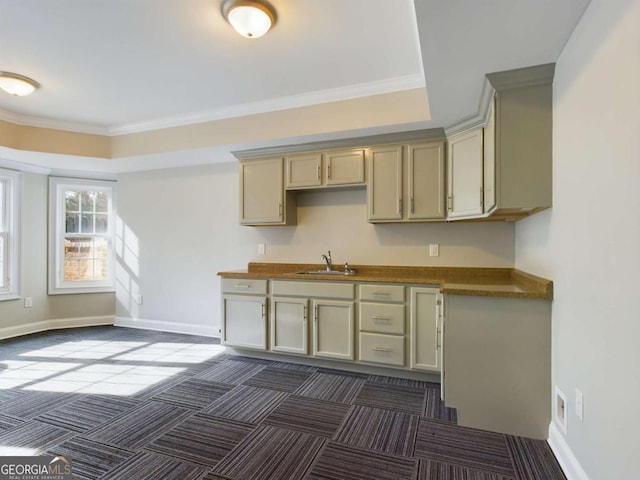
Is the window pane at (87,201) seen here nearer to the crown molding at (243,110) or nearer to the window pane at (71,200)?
the window pane at (71,200)

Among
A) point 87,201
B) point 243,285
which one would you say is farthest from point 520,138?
point 87,201

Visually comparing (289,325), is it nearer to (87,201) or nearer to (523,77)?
(523,77)

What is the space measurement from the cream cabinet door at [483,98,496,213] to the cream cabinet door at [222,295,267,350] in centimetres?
224

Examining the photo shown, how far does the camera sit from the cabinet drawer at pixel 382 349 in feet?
9.70

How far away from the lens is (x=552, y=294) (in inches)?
77.4

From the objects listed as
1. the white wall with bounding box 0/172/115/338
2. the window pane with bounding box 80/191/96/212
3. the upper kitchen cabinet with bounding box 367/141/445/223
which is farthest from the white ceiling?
the window pane with bounding box 80/191/96/212

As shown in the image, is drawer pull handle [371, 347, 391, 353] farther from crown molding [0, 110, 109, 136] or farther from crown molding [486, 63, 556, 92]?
crown molding [0, 110, 109, 136]

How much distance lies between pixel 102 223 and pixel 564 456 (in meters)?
5.67

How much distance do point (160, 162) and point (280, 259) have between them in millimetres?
2002

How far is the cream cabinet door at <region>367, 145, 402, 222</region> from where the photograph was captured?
3.21 meters

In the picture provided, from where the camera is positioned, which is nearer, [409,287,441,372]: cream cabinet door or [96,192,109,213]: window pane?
[409,287,441,372]: cream cabinet door

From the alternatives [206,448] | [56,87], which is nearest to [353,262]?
[206,448]

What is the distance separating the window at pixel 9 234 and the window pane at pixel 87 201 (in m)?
0.69

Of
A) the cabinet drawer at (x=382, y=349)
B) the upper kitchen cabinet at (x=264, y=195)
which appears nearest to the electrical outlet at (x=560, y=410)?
the cabinet drawer at (x=382, y=349)
